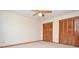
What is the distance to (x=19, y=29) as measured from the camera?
5.17ft

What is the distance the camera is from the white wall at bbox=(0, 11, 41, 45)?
152 centimetres

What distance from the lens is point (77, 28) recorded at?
80.5 inches

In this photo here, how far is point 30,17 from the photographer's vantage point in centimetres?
152

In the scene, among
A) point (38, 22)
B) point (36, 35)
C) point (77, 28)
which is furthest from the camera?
point (77, 28)

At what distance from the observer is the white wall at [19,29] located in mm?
1522
